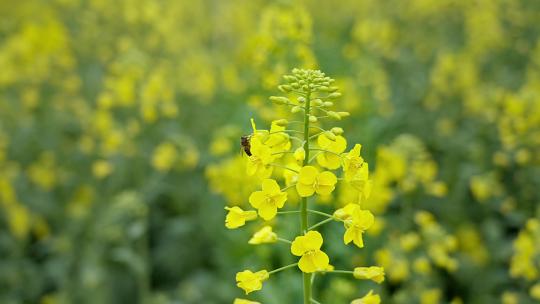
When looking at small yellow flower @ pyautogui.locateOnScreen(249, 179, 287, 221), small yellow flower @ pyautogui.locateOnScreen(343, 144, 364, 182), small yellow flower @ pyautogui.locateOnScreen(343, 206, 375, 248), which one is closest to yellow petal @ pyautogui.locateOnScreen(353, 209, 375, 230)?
small yellow flower @ pyautogui.locateOnScreen(343, 206, 375, 248)

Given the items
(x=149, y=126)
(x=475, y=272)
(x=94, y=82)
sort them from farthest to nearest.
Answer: (x=94, y=82) < (x=149, y=126) < (x=475, y=272)

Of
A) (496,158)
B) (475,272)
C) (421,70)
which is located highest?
(421,70)

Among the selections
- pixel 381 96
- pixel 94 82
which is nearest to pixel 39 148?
pixel 94 82

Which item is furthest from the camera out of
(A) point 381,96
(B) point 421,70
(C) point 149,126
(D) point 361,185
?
(B) point 421,70

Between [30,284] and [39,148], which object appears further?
[39,148]

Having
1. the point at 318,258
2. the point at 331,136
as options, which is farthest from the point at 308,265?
the point at 331,136

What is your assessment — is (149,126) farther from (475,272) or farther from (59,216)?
(475,272)

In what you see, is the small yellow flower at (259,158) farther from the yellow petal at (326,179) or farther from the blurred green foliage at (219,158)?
the blurred green foliage at (219,158)
